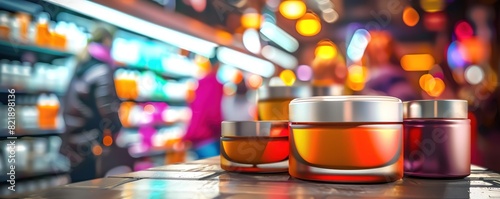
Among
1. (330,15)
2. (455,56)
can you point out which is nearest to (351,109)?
(455,56)

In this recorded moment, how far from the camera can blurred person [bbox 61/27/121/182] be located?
116 inches

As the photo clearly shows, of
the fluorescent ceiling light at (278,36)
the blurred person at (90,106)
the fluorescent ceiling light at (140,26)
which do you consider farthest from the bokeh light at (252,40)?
the blurred person at (90,106)

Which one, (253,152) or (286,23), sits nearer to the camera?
(253,152)

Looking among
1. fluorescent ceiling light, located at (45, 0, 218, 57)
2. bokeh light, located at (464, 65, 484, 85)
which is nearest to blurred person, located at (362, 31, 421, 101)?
bokeh light, located at (464, 65, 484, 85)

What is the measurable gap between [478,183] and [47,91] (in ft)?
8.73

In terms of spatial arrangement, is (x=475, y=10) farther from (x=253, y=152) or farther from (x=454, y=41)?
(x=253, y=152)

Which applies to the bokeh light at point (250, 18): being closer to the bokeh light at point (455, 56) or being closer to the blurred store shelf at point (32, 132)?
the bokeh light at point (455, 56)

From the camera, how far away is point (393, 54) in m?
3.53

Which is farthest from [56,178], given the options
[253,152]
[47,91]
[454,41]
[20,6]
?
[454,41]

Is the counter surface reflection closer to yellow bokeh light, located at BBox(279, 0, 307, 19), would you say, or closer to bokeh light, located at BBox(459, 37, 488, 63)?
yellow bokeh light, located at BBox(279, 0, 307, 19)

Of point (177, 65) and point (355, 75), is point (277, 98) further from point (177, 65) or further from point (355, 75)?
point (355, 75)

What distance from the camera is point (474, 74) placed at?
12.1 ft

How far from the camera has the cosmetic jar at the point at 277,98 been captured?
989 millimetres

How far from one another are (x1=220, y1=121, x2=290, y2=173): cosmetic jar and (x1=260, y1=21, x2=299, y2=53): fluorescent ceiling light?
461 centimetres
